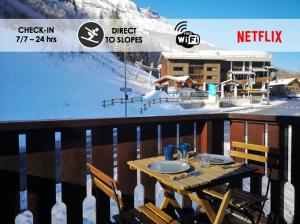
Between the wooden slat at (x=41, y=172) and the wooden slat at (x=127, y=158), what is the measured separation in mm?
708

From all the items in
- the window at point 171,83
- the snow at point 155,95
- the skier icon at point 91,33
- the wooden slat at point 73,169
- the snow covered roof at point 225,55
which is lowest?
the wooden slat at point 73,169

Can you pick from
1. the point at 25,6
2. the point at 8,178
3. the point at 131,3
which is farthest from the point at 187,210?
the point at 131,3

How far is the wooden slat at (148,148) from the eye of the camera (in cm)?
314

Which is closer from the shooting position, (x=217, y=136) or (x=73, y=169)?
(x=73, y=169)

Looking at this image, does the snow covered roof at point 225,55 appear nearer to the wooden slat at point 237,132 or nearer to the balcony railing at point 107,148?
the wooden slat at point 237,132

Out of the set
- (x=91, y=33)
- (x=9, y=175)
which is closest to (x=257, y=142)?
(x=9, y=175)

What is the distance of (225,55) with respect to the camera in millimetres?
55312

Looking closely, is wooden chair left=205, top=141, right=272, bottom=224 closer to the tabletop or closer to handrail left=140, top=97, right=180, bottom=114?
the tabletop

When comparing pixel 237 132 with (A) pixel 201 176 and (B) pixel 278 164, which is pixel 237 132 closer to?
(B) pixel 278 164

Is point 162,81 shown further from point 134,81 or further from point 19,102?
point 19,102

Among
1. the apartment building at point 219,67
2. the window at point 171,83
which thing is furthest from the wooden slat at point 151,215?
the apartment building at point 219,67

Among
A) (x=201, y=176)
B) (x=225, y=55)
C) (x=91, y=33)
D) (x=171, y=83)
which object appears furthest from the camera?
(x=225, y=55)

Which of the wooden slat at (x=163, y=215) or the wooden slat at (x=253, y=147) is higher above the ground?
the wooden slat at (x=253, y=147)

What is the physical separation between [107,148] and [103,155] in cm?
8
